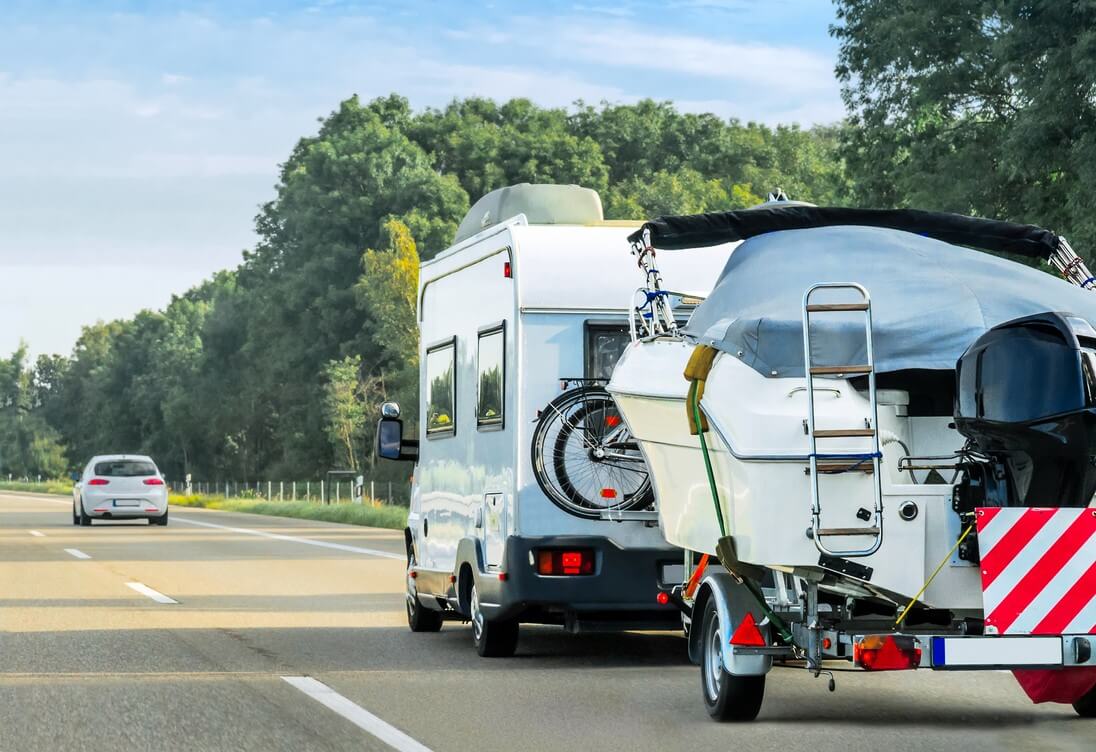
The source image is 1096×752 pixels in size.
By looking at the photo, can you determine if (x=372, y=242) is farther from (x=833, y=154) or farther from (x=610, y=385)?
(x=610, y=385)

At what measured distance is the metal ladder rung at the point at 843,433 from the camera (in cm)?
795

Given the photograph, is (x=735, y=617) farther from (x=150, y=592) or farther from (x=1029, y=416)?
(x=150, y=592)

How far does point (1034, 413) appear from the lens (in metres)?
7.92

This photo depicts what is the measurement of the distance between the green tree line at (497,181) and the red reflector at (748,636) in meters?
17.3

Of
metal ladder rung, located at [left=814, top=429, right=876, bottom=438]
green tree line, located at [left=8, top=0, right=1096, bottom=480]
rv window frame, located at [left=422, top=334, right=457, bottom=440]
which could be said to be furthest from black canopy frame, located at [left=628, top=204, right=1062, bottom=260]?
green tree line, located at [left=8, top=0, right=1096, bottom=480]

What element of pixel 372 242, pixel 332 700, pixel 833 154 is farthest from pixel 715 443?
pixel 372 242

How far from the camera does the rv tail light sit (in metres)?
7.93

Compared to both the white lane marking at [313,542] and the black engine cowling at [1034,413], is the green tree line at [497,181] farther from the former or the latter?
the black engine cowling at [1034,413]

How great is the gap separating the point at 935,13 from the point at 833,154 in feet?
17.8

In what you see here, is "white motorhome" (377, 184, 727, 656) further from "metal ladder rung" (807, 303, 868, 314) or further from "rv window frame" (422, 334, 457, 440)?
"metal ladder rung" (807, 303, 868, 314)

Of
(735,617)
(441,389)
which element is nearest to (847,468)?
(735,617)

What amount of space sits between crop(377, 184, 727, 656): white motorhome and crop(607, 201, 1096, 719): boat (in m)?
1.99

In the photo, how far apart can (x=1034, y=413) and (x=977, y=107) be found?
24.2m

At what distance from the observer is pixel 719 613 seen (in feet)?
29.5
